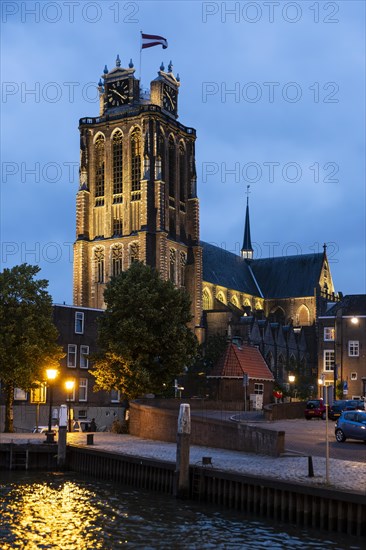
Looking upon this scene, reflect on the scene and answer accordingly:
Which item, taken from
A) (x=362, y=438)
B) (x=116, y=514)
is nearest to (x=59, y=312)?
(x=362, y=438)

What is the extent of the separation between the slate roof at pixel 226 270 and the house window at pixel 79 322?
6912 cm

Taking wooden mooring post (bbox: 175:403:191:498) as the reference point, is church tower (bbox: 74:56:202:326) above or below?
above

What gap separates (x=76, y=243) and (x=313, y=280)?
1800 inches

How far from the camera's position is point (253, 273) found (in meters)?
166

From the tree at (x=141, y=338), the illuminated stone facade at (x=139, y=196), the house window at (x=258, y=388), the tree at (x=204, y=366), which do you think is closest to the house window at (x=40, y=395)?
the tree at (x=141, y=338)

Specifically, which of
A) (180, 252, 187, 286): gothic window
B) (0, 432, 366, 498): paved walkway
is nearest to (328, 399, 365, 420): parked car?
(0, 432, 366, 498): paved walkway

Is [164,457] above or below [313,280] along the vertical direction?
below

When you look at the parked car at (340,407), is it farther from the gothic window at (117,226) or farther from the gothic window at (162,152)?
the gothic window at (162,152)

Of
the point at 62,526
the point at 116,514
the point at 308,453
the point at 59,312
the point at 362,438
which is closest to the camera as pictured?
the point at 62,526

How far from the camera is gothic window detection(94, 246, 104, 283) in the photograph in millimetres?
131500

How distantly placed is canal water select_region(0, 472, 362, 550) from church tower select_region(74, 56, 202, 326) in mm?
90296

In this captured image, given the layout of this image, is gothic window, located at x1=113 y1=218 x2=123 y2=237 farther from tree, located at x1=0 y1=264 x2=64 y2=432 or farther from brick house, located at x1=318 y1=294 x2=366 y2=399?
tree, located at x1=0 y1=264 x2=64 y2=432

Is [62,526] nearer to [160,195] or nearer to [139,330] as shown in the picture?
[139,330]

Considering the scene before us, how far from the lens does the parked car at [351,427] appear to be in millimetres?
46156
